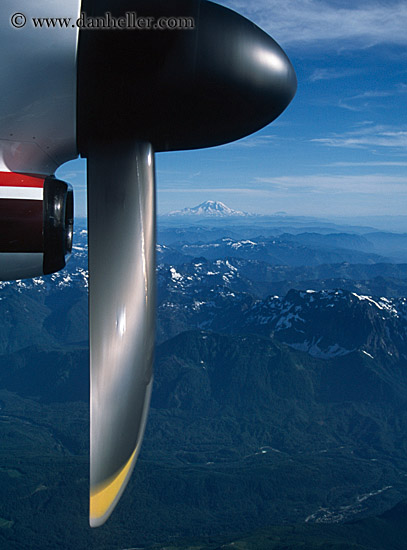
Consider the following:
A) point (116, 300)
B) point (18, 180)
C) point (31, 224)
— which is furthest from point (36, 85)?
point (116, 300)

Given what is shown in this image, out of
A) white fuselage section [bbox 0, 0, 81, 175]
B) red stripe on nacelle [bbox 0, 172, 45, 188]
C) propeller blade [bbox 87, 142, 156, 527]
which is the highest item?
white fuselage section [bbox 0, 0, 81, 175]

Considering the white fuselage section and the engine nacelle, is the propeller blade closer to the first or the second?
the engine nacelle

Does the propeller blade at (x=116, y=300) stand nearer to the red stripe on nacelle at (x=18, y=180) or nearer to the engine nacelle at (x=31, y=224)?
the engine nacelle at (x=31, y=224)

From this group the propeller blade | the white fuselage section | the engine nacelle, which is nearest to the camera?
the white fuselage section

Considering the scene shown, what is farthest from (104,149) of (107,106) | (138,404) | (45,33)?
(138,404)

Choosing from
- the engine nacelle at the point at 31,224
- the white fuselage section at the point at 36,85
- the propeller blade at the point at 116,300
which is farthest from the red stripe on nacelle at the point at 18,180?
the propeller blade at the point at 116,300

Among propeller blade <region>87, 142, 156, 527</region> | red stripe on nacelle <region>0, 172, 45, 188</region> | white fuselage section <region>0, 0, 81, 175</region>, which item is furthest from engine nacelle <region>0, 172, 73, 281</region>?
propeller blade <region>87, 142, 156, 527</region>

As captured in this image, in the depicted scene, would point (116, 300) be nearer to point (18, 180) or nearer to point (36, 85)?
point (18, 180)
